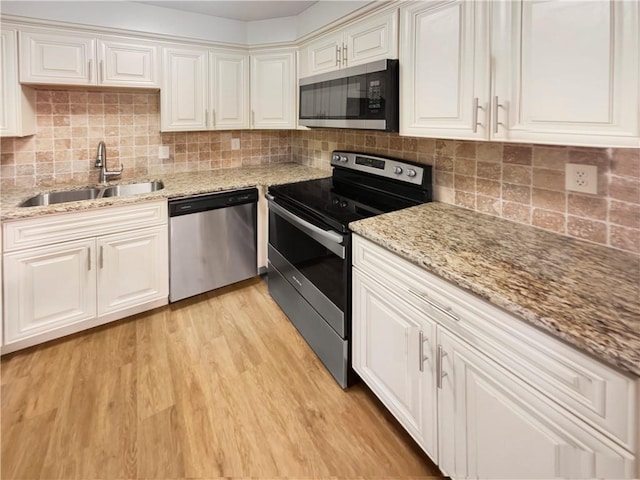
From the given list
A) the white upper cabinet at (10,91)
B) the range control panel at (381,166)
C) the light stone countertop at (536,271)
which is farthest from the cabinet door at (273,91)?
the light stone countertop at (536,271)

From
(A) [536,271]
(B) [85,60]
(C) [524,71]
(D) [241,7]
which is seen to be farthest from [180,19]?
(A) [536,271]

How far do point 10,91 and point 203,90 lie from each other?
122 centimetres

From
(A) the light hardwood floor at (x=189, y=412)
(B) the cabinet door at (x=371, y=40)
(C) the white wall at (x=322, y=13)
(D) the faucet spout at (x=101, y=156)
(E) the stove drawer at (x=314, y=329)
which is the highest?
(C) the white wall at (x=322, y=13)

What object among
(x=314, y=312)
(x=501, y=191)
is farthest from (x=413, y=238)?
(x=314, y=312)

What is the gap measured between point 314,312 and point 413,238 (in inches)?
35.5

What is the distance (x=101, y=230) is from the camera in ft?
7.66

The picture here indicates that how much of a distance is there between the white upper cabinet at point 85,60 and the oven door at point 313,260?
1320mm

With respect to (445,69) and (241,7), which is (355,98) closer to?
(445,69)

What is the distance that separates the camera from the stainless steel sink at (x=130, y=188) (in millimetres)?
2797

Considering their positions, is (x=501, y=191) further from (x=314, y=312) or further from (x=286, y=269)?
(x=286, y=269)

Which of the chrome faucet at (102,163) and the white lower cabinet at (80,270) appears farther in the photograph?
the chrome faucet at (102,163)

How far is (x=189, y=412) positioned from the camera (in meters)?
1.77

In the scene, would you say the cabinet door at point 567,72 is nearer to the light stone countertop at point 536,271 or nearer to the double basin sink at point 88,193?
the light stone countertop at point 536,271

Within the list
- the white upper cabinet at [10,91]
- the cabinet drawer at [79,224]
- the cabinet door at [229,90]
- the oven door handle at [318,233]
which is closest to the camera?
the oven door handle at [318,233]
